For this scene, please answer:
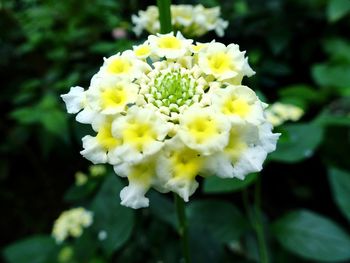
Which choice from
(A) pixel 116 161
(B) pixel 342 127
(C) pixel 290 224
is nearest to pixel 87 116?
(A) pixel 116 161

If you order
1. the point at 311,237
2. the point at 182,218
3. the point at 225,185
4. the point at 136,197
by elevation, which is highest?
the point at 136,197

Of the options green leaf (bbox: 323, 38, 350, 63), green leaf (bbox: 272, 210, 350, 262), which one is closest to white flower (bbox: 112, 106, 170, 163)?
green leaf (bbox: 272, 210, 350, 262)

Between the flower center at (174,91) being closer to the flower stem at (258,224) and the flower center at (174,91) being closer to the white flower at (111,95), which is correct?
the white flower at (111,95)

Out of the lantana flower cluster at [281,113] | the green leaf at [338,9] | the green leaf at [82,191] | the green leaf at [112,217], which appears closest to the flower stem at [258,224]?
the lantana flower cluster at [281,113]

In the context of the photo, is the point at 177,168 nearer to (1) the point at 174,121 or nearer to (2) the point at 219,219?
(1) the point at 174,121

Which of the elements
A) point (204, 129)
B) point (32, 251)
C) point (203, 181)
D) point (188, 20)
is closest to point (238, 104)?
point (204, 129)

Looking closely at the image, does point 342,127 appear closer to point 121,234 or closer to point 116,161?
point 121,234
